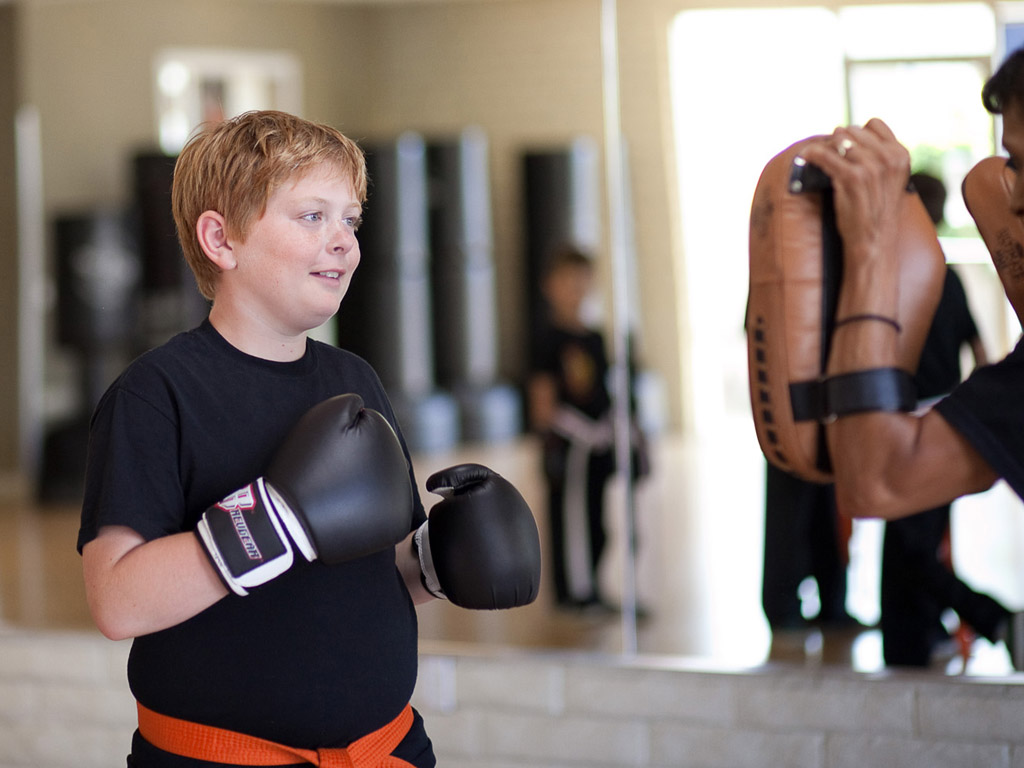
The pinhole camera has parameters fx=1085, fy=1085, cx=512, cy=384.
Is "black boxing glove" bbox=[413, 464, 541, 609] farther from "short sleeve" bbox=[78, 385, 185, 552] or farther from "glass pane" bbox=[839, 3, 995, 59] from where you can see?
"glass pane" bbox=[839, 3, 995, 59]

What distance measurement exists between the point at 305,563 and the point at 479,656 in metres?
1.34

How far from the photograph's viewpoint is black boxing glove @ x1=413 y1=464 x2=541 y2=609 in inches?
46.4

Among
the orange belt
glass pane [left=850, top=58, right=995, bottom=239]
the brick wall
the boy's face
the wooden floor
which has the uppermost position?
glass pane [left=850, top=58, right=995, bottom=239]

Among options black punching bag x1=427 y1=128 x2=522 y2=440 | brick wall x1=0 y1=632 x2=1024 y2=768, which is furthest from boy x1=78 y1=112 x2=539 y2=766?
black punching bag x1=427 y1=128 x2=522 y2=440

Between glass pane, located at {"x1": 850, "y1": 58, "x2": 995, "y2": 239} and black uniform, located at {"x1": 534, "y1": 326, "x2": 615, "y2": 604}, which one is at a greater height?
glass pane, located at {"x1": 850, "y1": 58, "x2": 995, "y2": 239}

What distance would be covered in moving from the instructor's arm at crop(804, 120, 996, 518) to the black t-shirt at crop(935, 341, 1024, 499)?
0.08 ft

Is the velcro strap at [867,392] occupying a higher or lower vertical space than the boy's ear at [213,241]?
lower

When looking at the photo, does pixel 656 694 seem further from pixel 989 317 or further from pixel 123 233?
pixel 123 233

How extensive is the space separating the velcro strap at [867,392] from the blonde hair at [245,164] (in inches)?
22.6

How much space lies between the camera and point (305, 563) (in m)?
1.08

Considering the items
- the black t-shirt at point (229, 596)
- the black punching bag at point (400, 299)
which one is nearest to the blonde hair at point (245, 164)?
the black t-shirt at point (229, 596)

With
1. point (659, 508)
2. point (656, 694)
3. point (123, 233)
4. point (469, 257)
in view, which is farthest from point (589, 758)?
point (123, 233)

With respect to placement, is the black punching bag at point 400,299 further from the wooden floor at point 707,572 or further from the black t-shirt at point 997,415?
the black t-shirt at point 997,415

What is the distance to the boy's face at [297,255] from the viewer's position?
1.09 m
